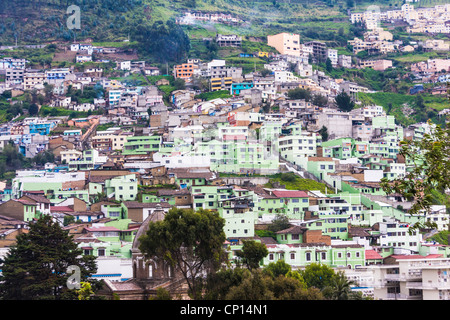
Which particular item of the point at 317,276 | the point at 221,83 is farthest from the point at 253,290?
the point at 221,83

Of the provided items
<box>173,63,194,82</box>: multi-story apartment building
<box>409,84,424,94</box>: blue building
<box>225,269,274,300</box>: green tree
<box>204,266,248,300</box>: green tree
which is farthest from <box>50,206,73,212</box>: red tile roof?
<box>409,84,424,94</box>: blue building

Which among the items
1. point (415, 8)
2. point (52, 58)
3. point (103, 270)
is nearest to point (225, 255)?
point (103, 270)

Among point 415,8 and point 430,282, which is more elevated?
point 415,8

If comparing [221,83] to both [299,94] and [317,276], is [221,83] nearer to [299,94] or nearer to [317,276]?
[299,94]
